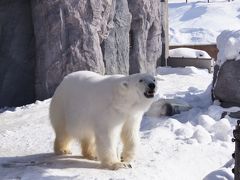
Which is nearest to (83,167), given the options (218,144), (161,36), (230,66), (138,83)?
(138,83)

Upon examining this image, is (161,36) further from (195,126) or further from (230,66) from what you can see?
(195,126)

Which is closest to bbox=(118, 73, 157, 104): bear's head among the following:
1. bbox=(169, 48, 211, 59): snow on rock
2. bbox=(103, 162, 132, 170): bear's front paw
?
bbox=(103, 162, 132, 170): bear's front paw

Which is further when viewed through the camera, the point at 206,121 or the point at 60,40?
the point at 60,40

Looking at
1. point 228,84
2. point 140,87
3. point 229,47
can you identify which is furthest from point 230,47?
point 140,87

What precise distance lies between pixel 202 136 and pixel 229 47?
6.94 feet

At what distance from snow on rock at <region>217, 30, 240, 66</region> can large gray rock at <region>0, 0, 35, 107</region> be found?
11.6 ft

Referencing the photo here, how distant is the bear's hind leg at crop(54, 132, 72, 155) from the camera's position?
15.6ft

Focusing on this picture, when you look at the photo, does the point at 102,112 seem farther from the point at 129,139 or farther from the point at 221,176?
the point at 221,176

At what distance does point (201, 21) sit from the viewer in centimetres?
4091

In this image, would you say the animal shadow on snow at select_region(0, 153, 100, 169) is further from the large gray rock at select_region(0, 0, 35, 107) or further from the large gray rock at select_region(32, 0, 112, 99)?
the large gray rock at select_region(0, 0, 35, 107)

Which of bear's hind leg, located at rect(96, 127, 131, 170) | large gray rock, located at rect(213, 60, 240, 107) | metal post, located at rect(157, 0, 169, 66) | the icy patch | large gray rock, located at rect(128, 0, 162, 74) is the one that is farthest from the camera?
metal post, located at rect(157, 0, 169, 66)

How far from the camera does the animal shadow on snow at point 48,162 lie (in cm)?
443

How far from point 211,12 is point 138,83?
3991cm

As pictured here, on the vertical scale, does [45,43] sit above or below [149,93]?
below
